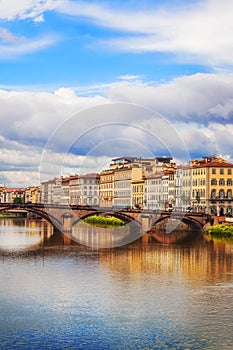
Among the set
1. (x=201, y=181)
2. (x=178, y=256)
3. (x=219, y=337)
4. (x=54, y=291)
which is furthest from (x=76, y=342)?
(x=201, y=181)

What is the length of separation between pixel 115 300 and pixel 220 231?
40.2m

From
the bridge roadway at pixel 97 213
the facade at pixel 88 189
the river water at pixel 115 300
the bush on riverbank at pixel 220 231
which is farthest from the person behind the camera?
the facade at pixel 88 189

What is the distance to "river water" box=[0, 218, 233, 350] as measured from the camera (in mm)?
24250

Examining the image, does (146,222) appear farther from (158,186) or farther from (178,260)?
(178,260)

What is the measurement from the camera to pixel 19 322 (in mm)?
26297

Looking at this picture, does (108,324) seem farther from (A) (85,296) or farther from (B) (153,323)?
(A) (85,296)

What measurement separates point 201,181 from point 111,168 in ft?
162

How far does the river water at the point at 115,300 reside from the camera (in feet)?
79.6

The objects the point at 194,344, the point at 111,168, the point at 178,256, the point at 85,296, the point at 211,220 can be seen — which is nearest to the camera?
the point at 194,344

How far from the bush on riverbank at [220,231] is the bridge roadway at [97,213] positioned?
4.41 meters

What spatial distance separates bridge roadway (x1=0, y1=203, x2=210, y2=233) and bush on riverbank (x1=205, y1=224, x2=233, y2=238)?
174 inches

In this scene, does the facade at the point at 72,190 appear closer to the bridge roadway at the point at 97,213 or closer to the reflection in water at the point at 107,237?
the reflection in water at the point at 107,237

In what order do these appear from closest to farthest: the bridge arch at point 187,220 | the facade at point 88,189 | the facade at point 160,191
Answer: the bridge arch at point 187,220 → the facade at point 160,191 → the facade at point 88,189

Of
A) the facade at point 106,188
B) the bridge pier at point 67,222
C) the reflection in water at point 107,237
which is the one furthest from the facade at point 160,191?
the bridge pier at point 67,222
